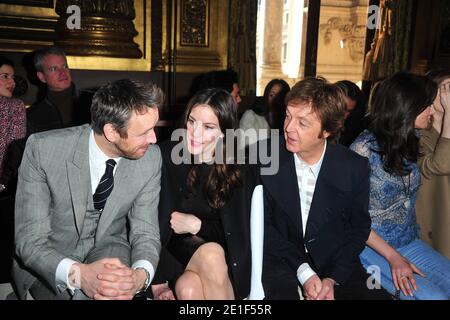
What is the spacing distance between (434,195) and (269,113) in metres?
2.43

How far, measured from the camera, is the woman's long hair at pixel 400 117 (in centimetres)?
254

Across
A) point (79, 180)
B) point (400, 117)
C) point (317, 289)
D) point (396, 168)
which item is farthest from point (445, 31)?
point (79, 180)

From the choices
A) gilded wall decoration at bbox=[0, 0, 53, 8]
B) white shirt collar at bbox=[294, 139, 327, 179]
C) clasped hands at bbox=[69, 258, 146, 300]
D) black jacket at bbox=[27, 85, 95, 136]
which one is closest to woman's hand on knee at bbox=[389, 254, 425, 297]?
white shirt collar at bbox=[294, 139, 327, 179]

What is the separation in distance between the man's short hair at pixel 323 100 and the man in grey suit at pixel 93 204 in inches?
31.5

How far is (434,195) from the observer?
2.81 metres

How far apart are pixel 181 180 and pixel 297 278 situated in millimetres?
855

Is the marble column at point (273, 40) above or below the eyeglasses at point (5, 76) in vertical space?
above

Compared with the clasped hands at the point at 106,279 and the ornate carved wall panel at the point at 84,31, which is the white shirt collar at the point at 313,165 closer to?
the clasped hands at the point at 106,279

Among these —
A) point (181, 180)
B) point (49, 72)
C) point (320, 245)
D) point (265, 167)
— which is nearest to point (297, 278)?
point (320, 245)

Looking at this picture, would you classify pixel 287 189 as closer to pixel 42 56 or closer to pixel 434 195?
pixel 434 195

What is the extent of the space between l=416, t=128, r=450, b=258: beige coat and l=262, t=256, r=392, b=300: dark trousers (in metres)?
0.73

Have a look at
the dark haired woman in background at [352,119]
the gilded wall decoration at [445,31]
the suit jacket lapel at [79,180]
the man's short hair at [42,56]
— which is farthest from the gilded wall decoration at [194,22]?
the suit jacket lapel at [79,180]

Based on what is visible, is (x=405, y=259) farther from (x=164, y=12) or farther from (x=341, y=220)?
(x=164, y=12)

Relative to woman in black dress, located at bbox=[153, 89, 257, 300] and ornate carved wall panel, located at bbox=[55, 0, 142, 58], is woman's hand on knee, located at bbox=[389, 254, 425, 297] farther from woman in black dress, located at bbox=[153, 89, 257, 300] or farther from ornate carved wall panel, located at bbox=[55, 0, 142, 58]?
ornate carved wall panel, located at bbox=[55, 0, 142, 58]
